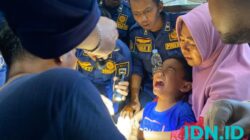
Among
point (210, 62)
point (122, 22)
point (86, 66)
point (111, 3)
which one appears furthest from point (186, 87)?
point (111, 3)

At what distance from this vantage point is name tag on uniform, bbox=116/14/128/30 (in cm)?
225

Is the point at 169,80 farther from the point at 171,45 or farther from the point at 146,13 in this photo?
the point at 146,13

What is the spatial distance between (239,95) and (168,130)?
1.31 feet

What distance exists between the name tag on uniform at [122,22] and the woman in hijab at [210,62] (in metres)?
0.77

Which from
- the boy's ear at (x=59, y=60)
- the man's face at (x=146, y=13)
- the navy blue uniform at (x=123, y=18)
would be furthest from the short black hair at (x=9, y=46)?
the navy blue uniform at (x=123, y=18)

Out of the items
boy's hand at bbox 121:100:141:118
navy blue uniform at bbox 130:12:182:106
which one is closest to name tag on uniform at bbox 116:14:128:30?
navy blue uniform at bbox 130:12:182:106

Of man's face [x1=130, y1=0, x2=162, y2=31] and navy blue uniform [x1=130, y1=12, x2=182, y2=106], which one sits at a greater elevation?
man's face [x1=130, y1=0, x2=162, y2=31]

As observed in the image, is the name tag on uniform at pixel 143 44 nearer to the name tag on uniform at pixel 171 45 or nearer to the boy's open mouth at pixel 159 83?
the name tag on uniform at pixel 171 45

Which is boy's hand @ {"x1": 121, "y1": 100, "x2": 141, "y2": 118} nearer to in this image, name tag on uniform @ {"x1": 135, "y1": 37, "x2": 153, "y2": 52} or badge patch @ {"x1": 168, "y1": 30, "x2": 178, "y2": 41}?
name tag on uniform @ {"x1": 135, "y1": 37, "x2": 153, "y2": 52}

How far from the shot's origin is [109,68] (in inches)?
76.5

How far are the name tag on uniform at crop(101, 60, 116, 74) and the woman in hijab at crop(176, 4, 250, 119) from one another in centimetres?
54

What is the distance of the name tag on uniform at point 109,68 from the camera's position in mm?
1929

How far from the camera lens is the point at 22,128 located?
1.44 feet

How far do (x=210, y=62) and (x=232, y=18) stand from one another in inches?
39.1
